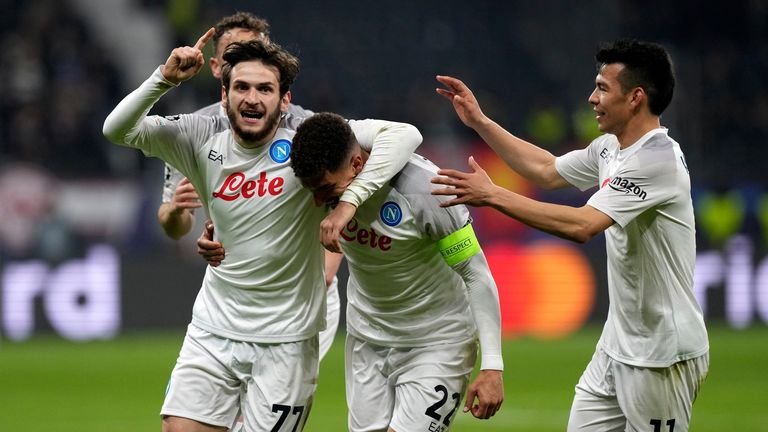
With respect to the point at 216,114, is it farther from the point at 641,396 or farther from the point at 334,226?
the point at 641,396

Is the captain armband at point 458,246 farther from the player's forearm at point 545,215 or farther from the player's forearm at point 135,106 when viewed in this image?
the player's forearm at point 135,106

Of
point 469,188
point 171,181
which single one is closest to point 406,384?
point 469,188

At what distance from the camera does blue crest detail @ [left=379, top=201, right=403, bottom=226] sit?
18.6ft

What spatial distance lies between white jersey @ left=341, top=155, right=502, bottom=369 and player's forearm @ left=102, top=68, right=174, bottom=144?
41.2 inches

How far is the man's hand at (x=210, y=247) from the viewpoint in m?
5.52

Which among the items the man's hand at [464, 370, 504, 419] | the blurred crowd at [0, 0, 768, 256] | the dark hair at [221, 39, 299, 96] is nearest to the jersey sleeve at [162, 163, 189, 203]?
the dark hair at [221, 39, 299, 96]

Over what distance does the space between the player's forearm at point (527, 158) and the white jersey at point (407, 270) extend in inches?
28.2

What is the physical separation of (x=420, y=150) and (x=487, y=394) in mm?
10082

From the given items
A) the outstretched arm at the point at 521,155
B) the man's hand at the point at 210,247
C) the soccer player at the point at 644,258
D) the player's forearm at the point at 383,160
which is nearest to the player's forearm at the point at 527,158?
the outstretched arm at the point at 521,155

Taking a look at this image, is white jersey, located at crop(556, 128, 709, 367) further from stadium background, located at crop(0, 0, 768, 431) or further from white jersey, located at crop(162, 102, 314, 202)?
stadium background, located at crop(0, 0, 768, 431)

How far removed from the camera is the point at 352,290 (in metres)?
6.16

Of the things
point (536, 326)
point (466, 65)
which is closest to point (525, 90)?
point (466, 65)

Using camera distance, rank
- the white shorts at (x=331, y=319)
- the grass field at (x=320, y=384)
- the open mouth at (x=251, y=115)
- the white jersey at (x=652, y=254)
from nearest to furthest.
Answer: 1. the white jersey at (x=652, y=254)
2. the open mouth at (x=251, y=115)
3. the white shorts at (x=331, y=319)
4. the grass field at (x=320, y=384)

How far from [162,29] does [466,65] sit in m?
4.78
